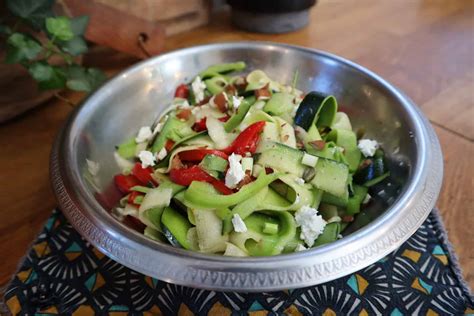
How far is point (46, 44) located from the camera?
3.57ft

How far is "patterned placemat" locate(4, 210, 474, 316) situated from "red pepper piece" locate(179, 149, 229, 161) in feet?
0.73

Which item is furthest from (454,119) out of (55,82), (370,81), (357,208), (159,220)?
(55,82)

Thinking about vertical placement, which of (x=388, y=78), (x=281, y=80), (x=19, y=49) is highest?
(x=19, y=49)

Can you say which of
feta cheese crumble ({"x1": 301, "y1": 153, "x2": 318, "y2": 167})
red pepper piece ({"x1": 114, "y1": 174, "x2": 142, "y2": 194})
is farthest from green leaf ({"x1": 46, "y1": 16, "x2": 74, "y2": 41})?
feta cheese crumble ({"x1": 301, "y1": 153, "x2": 318, "y2": 167})

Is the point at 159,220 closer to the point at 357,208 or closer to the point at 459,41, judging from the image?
the point at 357,208

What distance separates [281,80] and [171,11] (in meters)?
0.66

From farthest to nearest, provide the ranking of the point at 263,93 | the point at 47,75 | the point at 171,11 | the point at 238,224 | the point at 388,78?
the point at 171,11
the point at 388,78
the point at 47,75
the point at 263,93
the point at 238,224

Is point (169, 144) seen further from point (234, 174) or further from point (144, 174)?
point (234, 174)

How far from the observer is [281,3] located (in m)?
1.52

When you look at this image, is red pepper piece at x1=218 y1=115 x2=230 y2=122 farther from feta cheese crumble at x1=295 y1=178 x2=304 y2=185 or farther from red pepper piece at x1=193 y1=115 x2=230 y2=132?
feta cheese crumble at x1=295 y1=178 x2=304 y2=185

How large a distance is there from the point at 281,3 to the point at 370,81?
0.70 meters

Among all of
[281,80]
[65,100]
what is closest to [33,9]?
[65,100]

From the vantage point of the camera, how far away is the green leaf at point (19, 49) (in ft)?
3.16

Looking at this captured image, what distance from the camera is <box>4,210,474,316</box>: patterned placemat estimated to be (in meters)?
0.68
